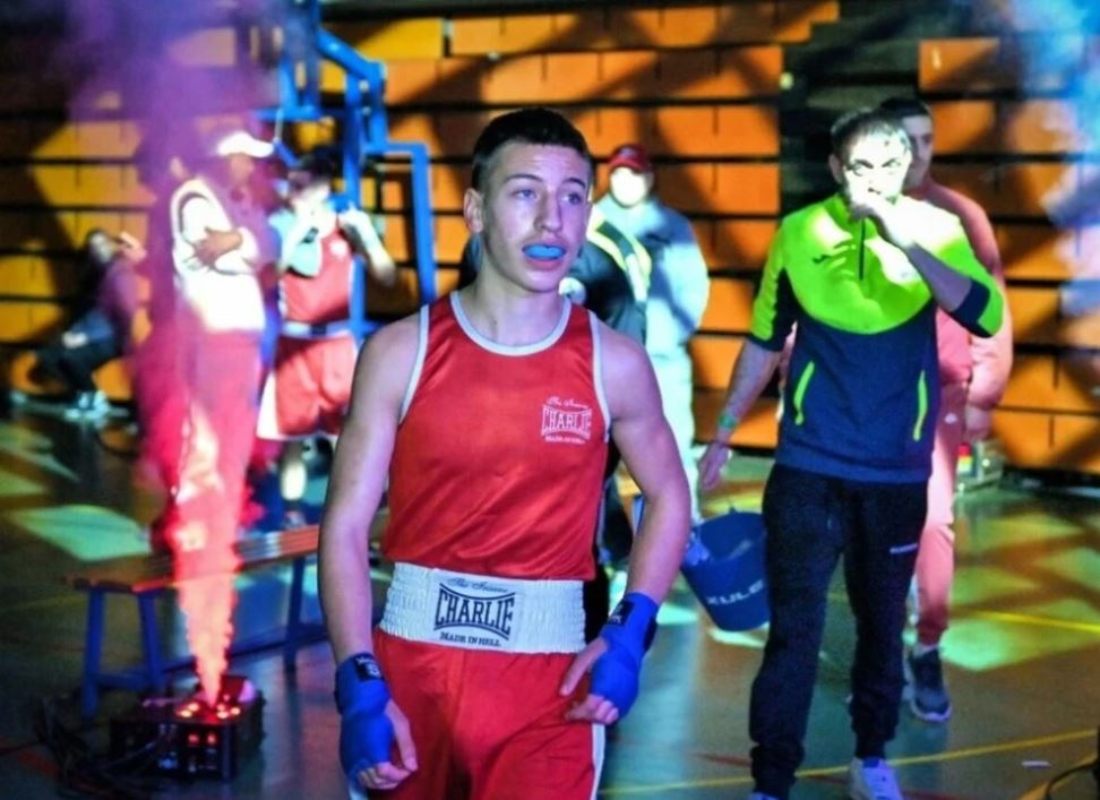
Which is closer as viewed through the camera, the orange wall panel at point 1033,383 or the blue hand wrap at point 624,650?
the blue hand wrap at point 624,650

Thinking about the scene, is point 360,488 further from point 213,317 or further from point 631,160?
point 631,160

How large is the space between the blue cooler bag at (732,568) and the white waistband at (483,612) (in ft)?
7.08

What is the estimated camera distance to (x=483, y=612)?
3.19 metres

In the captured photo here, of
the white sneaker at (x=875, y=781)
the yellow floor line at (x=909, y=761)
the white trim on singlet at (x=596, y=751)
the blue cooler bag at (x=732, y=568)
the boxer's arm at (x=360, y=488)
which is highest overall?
the boxer's arm at (x=360, y=488)

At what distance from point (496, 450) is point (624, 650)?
0.38 metres

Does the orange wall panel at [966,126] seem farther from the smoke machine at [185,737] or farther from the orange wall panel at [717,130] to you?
the smoke machine at [185,737]

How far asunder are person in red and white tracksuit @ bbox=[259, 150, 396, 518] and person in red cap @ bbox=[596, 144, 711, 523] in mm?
1443

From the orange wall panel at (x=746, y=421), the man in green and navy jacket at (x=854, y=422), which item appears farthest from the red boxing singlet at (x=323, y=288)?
the man in green and navy jacket at (x=854, y=422)

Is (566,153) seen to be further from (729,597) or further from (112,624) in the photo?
(112,624)

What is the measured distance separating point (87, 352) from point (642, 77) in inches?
183

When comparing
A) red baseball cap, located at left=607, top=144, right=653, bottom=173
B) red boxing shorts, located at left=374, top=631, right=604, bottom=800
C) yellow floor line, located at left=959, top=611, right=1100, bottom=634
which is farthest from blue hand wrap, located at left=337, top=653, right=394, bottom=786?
red baseball cap, located at left=607, top=144, right=653, bottom=173

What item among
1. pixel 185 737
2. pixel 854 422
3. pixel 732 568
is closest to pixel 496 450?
pixel 854 422

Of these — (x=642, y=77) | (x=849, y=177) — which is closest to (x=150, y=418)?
(x=642, y=77)

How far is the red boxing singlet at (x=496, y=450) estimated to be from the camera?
3.18 metres
